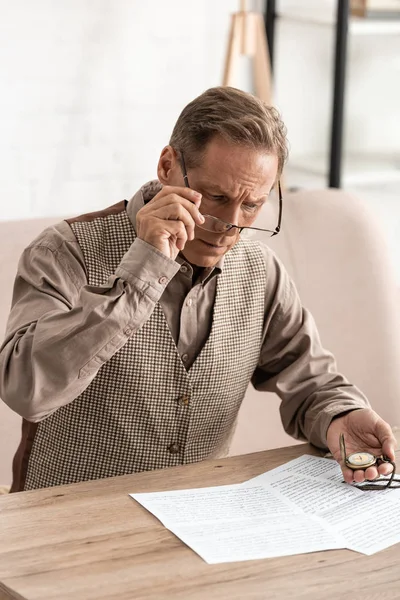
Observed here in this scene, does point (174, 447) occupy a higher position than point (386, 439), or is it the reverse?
point (386, 439)

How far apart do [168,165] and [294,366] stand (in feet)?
1.46

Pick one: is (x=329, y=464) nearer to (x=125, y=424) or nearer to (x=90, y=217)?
(x=125, y=424)

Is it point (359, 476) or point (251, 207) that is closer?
point (359, 476)

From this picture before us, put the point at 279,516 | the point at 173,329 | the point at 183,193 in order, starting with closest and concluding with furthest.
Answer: the point at 279,516 → the point at 183,193 → the point at 173,329

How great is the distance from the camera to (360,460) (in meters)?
1.48

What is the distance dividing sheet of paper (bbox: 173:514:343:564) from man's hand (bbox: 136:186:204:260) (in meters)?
0.39

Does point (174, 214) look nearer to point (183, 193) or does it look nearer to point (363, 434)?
point (183, 193)

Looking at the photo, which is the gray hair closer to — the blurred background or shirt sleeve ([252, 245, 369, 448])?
shirt sleeve ([252, 245, 369, 448])

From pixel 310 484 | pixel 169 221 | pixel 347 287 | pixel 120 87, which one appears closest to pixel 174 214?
pixel 169 221

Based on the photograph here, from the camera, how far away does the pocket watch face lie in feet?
4.80

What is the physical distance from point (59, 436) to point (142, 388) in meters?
0.17

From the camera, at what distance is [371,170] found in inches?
137

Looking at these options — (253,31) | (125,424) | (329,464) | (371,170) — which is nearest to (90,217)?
(125,424)

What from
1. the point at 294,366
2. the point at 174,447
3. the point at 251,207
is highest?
the point at 251,207
